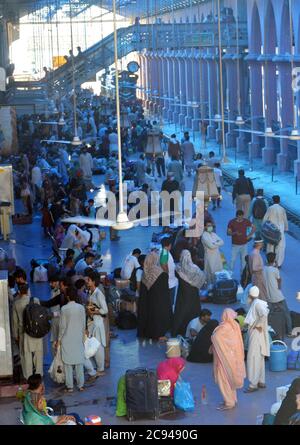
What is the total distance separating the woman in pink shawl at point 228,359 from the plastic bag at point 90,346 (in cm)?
152

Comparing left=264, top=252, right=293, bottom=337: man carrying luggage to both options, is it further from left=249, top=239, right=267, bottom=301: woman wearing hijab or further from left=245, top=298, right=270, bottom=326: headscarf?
left=245, top=298, right=270, bottom=326: headscarf

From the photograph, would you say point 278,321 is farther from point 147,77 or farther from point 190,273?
point 147,77

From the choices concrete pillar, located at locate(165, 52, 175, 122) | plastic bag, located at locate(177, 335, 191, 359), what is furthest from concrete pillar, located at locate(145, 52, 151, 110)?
plastic bag, located at locate(177, 335, 191, 359)

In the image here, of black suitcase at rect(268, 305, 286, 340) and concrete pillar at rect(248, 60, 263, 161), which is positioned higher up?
concrete pillar at rect(248, 60, 263, 161)

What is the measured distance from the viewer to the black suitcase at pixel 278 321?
14.1m

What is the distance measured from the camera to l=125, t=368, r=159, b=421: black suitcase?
12.0 m

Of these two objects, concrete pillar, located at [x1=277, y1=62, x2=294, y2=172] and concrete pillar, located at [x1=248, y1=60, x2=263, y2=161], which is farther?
concrete pillar, located at [x1=248, y1=60, x2=263, y2=161]

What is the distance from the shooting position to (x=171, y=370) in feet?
40.2

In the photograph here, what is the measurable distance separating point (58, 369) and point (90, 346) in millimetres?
420

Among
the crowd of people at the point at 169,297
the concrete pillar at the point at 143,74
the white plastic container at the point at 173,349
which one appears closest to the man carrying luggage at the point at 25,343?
the crowd of people at the point at 169,297

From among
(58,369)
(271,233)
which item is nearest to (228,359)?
(58,369)

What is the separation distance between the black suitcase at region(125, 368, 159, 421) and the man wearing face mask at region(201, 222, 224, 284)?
5.26m
